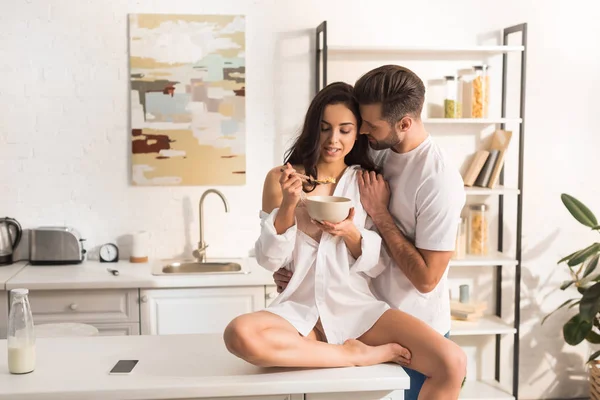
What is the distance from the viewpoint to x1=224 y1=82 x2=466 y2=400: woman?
6.82 feet

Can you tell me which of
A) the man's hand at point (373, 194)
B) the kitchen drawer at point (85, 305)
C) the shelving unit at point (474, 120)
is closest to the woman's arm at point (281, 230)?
the man's hand at point (373, 194)

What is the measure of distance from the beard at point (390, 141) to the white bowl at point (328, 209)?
0.30 meters

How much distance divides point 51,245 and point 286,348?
202 centimetres

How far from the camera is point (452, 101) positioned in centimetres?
368

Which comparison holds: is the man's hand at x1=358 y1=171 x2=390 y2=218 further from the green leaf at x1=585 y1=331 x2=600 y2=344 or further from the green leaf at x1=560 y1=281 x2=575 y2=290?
the green leaf at x1=585 y1=331 x2=600 y2=344

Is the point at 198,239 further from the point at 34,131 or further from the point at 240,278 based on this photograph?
the point at 34,131

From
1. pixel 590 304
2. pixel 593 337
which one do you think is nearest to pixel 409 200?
pixel 590 304

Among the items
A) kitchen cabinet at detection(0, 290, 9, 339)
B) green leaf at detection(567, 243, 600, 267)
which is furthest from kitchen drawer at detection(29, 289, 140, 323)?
green leaf at detection(567, 243, 600, 267)

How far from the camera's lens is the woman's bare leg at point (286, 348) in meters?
2.02

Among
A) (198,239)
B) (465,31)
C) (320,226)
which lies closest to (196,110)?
(198,239)

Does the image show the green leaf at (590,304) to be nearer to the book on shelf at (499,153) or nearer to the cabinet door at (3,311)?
the book on shelf at (499,153)

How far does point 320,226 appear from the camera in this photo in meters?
2.20

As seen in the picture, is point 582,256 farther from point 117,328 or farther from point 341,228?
point 117,328

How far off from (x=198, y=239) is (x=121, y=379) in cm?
189
